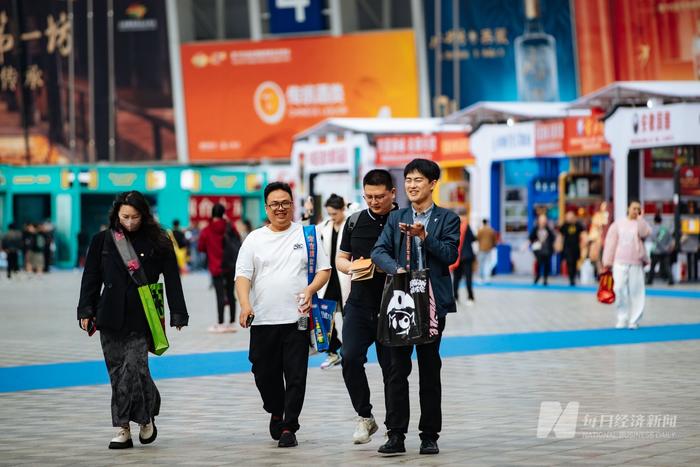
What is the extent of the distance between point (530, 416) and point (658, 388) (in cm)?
207

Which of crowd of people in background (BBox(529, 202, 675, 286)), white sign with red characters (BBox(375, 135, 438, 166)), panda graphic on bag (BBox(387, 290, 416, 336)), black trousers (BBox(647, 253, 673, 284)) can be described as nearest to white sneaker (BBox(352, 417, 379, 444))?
panda graphic on bag (BBox(387, 290, 416, 336))

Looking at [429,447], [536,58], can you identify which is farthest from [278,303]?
[536,58]

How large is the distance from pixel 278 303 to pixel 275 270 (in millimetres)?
207

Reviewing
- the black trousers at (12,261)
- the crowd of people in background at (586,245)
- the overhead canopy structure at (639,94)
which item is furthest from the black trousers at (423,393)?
the black trousers at (12,261)

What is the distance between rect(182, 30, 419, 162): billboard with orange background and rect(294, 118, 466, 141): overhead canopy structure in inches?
385

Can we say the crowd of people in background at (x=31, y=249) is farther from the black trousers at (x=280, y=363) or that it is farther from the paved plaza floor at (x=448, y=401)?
the black trousers at (x=280, y=363)

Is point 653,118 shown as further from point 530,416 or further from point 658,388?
point 530,416

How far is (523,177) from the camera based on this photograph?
121ft

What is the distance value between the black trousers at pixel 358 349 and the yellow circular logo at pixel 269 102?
44.2 meters

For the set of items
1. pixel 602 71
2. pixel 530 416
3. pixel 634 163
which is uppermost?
pixel 602 71

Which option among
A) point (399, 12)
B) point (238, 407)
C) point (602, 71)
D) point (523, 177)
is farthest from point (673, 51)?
point (238, 407)

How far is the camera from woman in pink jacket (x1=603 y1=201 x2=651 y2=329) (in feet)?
58.7

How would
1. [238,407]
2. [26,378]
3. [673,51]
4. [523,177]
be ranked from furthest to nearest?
[673,51] → [523,177] → [26,378] → [238,407]

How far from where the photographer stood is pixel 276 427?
8.60 m
